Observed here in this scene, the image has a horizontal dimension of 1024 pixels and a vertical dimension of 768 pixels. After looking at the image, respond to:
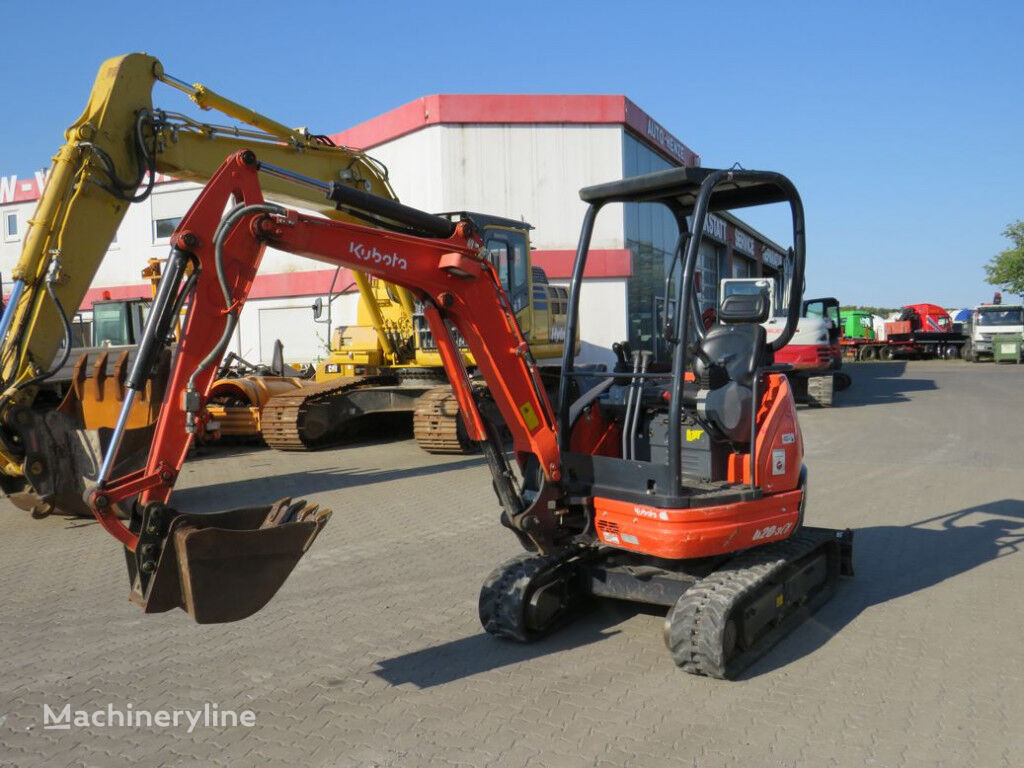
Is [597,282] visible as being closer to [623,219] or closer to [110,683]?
[623,219]

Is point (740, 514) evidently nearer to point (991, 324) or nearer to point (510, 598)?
point (510, 598)

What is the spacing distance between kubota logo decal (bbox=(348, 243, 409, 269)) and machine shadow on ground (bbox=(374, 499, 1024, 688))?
221cm

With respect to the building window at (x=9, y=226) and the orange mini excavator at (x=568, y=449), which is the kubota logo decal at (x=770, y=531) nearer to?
the orange mini excavator at (x=568, y=449)

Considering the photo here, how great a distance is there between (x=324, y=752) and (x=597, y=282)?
19539mm

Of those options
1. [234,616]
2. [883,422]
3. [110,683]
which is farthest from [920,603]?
[883,422]

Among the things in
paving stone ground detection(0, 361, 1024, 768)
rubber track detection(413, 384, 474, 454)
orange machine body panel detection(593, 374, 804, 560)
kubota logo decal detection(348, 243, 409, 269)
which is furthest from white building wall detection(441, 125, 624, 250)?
kubota logo decal detection(348, 243, 409, 269)

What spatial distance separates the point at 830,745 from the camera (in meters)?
3.82

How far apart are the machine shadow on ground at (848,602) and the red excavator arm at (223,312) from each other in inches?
50.3

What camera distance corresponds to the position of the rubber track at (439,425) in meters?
12.2

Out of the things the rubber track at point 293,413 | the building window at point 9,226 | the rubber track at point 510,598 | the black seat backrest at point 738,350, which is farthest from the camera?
the building window at point 9,226

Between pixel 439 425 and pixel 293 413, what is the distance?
90.2 inches

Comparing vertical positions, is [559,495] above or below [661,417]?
below

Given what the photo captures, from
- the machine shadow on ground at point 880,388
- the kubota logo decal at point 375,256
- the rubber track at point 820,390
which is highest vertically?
the kubota logo decal at point 375,256

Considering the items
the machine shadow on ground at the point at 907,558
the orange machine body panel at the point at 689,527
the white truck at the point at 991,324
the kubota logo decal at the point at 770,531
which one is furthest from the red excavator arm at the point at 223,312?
the white truck at the point at 991,324
